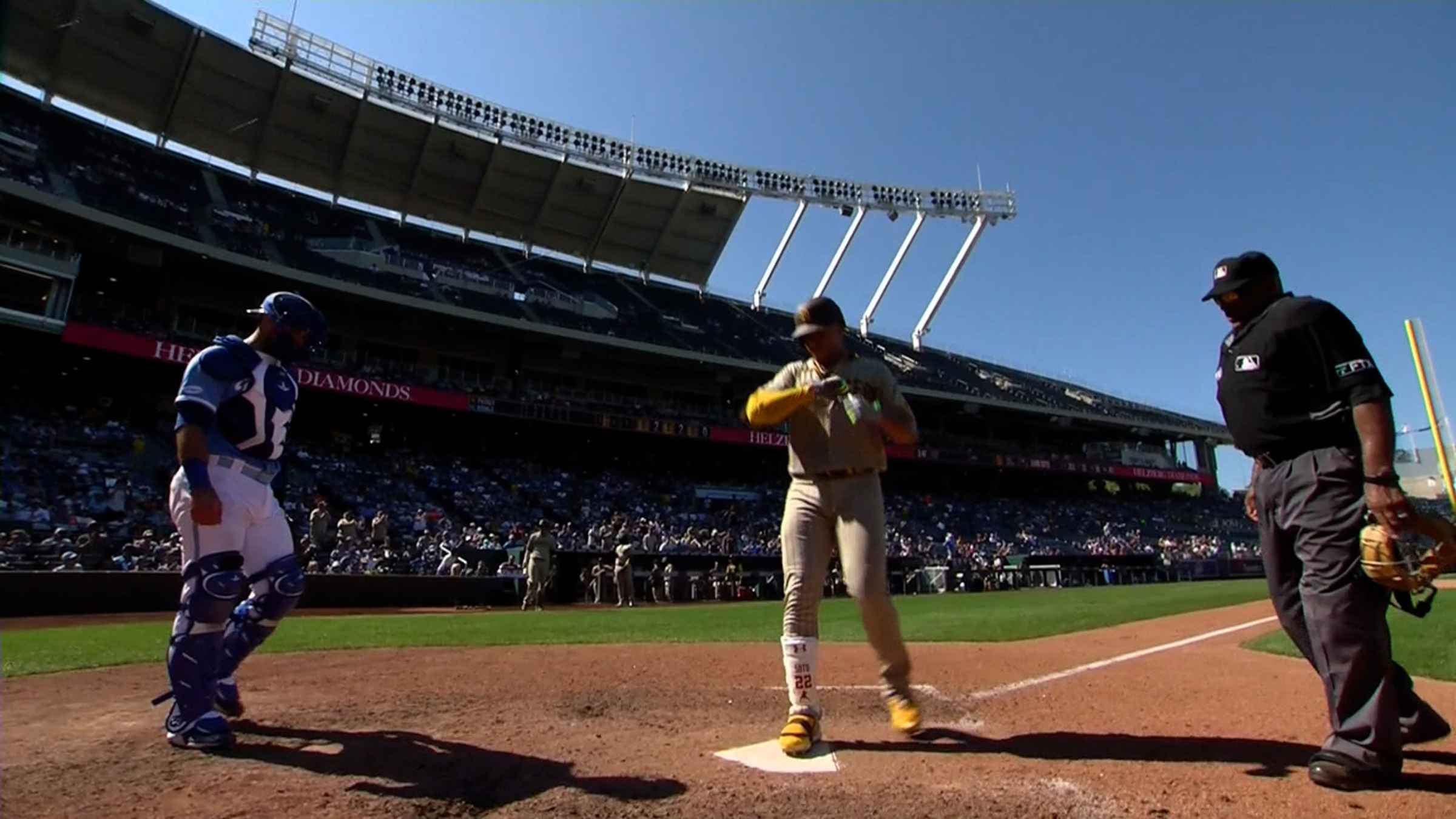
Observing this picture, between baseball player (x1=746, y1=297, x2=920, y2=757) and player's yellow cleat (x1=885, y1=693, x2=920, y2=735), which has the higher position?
baseball player (x1=746, y1=297, x2=920, y2=757)

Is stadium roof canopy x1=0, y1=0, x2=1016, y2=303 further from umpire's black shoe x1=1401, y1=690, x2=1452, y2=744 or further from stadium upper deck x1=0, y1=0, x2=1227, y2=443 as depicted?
umpire's black shoe x1=1401, y1=690, x2=1452, y2=744

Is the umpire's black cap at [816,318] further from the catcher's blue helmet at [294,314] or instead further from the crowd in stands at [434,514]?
the crowd in stands at [434,514]

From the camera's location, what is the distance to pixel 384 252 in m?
30.7

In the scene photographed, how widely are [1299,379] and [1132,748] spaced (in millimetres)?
1473

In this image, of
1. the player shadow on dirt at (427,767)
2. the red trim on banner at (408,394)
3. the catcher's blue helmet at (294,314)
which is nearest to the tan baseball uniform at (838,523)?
the player shadow on dirt at (427,767)

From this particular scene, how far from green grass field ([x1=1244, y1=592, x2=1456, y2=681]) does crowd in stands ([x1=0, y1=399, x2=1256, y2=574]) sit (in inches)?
654

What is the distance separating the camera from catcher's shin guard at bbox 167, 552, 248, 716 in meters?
3.02

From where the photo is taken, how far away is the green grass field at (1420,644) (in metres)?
4.70

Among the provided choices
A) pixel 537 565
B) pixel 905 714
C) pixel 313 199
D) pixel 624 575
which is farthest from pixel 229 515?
pixel 313 199

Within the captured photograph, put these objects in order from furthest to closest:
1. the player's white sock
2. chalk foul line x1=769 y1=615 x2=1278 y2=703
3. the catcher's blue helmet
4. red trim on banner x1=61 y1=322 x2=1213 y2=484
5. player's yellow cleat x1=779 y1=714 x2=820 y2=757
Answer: red trim on banner x1=61 y1=322 x2=1213 y2=484, chalk foul line x1=769 y1=615 x2=1278 y2=703, the catcher's blue helmet, the player's white sock, player's yellow cleat x1=779 y1=714 x2=820 y2=757

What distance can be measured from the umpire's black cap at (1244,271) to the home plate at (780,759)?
7.60 ft

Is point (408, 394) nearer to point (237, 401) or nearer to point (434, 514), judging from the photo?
point (434, 514)

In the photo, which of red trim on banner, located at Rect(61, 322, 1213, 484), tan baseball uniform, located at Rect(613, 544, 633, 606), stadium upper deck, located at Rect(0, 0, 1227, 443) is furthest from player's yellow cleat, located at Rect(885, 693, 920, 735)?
stadium upper deck, located at Rect(0, 0, 1227, 443)

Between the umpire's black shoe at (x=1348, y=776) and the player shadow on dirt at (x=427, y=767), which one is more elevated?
the umpire's black shoe at (x=1348, y=776)
